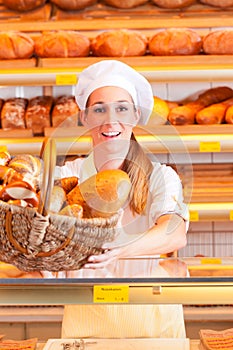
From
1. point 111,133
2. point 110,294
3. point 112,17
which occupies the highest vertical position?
point 112,17

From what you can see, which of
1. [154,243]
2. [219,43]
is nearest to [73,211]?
[154,243]

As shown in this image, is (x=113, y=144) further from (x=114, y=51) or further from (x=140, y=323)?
(x=114, y=51)

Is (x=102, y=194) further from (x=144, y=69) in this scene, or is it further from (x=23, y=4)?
(x=23, y=4)

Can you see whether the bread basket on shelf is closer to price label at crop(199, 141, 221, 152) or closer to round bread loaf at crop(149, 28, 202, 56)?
price label at crop(199, 141, 221, 152)

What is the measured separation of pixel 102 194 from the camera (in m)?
1.13

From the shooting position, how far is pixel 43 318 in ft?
7.94

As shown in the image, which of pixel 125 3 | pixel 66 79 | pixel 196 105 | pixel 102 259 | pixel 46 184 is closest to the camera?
pixel 46 184

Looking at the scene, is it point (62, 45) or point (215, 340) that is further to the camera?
point (62, 45)

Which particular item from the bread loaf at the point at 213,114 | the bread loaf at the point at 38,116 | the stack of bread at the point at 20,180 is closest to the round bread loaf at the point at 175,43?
the bread loaf at the point at 213,114

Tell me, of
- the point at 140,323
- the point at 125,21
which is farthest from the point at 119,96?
the point at 125,21

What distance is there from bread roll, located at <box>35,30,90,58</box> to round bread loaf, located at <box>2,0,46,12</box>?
0.80 ft

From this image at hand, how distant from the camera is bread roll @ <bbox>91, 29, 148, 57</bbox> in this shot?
3098 mm

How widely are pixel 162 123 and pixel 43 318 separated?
1.43m

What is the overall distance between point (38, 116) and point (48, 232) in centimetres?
218
